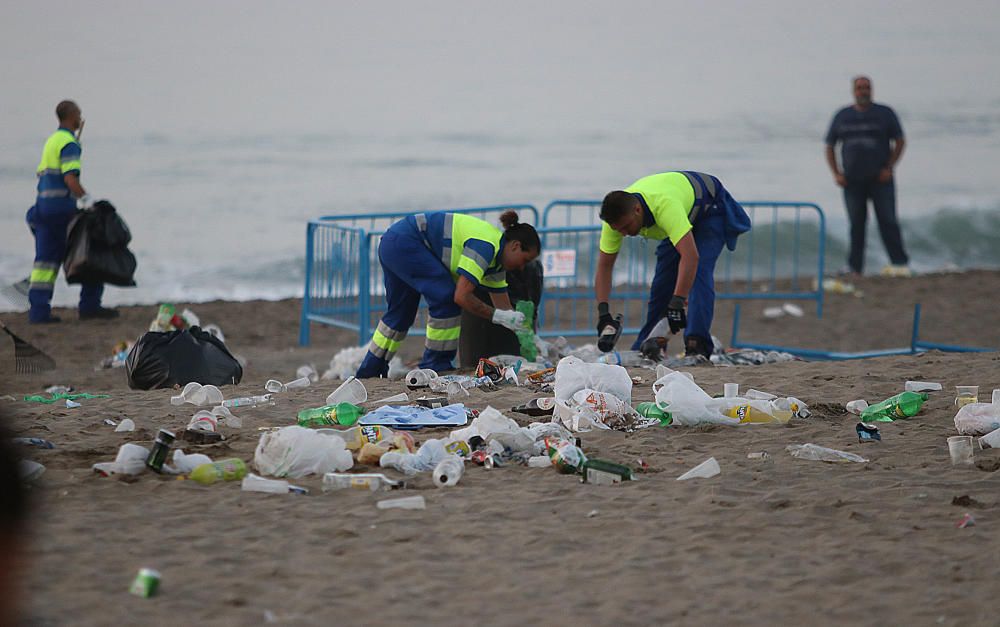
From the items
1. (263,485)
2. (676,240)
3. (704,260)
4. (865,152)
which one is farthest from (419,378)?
(865,152)

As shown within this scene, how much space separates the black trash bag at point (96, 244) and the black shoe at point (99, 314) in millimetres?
677

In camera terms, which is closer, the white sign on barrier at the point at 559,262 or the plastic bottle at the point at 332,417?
the plastic bottle at the point at 332,417

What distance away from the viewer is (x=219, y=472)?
4414 mm

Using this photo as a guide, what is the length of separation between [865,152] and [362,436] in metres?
9.37

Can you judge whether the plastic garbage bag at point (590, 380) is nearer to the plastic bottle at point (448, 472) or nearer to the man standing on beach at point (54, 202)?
the plastic bottle at point (448, 472)

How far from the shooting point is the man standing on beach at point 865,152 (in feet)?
42.3

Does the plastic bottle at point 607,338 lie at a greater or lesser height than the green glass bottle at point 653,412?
greater

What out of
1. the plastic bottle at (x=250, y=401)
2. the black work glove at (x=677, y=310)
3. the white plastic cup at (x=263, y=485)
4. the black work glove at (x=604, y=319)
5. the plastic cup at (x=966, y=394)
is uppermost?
the black work glove at (x=677, y=310)

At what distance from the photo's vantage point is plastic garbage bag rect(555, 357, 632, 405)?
18.1ft

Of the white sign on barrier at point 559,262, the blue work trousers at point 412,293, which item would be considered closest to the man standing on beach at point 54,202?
the white sign on barrier at point 559,262

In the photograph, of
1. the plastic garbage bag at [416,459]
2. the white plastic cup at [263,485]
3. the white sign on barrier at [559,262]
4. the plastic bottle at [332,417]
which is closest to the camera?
the white plastic cup at [263,485]

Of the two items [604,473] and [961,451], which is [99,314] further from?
[961,451]

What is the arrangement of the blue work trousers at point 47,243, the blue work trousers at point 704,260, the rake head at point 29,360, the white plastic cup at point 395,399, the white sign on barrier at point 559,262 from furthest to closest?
the blue work trousers at point 47,243 < the white sign on barrier at point 559,262 < the rake head at point 29,360 < the blue work trousers at point 704,260 < the white plastic cup at point 395,399

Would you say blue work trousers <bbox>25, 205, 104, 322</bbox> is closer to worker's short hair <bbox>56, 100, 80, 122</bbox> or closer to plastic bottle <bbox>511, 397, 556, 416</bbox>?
worker's short hair <bbox>56, 100, 80, 122</bbox>
